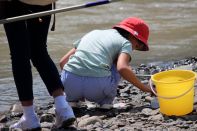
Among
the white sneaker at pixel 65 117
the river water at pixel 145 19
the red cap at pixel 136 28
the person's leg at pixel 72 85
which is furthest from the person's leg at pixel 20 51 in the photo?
the river water at pixel 145 19

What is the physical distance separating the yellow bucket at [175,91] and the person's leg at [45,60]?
743 mm

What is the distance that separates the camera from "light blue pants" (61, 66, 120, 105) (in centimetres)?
429

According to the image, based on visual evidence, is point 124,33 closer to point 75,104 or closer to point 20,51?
point 75,104

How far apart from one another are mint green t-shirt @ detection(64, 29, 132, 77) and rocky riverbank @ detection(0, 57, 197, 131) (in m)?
0.36

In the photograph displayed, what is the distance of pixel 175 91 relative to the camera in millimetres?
3980

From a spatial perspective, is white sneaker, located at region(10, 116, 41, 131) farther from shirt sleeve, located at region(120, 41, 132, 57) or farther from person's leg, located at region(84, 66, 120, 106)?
shirt sleeve, located at region(120, 41, 132, 57)

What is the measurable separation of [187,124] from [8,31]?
4.68 ft

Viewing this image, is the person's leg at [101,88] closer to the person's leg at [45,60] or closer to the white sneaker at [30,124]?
the person's leg at [45,60]

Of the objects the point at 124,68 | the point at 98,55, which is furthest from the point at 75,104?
the point at 124,68

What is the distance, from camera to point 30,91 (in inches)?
142

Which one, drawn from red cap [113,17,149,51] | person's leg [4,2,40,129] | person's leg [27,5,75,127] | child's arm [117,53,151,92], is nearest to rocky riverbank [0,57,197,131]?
person's leg [27,5,75,127]

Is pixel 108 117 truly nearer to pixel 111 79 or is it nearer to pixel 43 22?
pixel 111 79

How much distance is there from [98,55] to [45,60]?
0.74m

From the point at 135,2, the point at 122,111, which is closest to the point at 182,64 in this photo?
the point at 122,111
